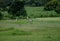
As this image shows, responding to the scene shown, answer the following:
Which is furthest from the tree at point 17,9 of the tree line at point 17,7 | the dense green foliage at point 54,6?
the dense green foliage at point 54,6

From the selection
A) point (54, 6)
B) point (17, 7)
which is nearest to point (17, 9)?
point (17, 7)

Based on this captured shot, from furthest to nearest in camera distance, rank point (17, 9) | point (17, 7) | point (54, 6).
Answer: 1. point (54, 6)
2. point (17, 9)
3. point (17, 7)

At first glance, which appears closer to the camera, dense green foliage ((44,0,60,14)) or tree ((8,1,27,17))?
tree ((8,1,27,17))

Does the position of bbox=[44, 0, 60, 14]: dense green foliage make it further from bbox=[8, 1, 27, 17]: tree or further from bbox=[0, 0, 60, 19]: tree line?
bbox=[8, 1, 27, 17]: tree

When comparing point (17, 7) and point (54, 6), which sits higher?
point (17, 7)

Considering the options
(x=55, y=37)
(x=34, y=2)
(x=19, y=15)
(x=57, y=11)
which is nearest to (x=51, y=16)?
(x=57, y=11)

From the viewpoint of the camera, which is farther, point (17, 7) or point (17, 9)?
point (17, 9)

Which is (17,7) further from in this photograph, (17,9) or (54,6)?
(54,6)

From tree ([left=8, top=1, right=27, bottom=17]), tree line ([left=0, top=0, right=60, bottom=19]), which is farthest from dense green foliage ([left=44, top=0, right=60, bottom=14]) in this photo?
tree ([left=8, top=1, right=27, bottom=17])

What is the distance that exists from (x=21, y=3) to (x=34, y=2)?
7.18 meters

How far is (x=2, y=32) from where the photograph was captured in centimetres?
1309

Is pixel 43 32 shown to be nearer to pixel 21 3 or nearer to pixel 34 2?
pixel 21 3

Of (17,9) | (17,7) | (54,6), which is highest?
(17,7)

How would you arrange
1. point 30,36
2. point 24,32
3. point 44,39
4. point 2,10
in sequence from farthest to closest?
point 2,10 < point 24,32 < point 30,36 < point 44,39
